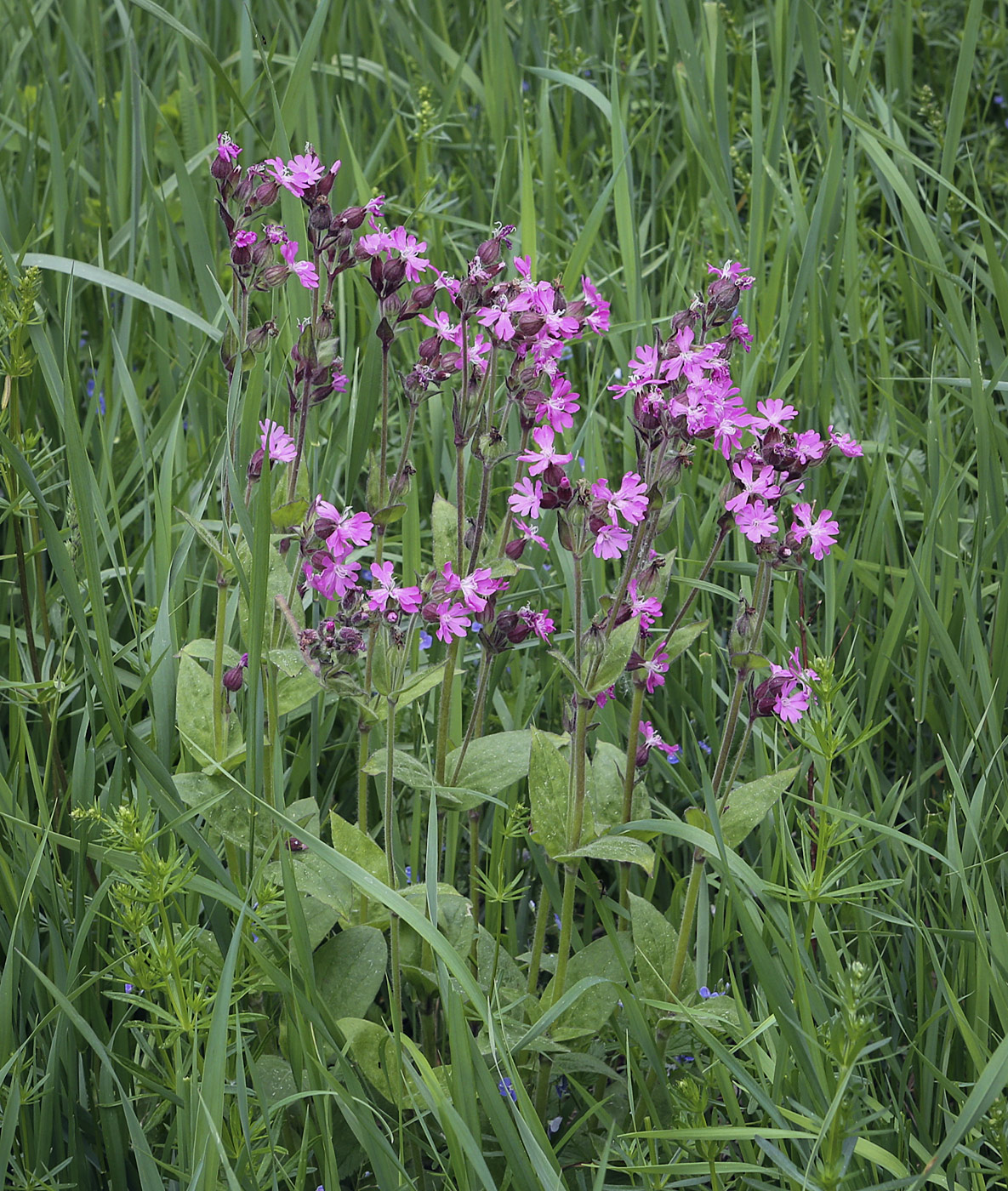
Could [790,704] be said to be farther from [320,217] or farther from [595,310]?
[320,217]

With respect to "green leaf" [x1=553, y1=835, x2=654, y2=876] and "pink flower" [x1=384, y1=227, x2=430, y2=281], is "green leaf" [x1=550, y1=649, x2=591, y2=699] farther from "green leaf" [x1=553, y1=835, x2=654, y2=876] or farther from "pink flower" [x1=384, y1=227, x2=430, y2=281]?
"pink flower" [x1=384, y1=227, x2=430, y2=281]

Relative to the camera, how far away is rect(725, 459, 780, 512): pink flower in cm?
210

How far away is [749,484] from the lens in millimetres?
2119

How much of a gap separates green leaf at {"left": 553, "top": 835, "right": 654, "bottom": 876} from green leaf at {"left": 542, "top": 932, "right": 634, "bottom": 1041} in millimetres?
174

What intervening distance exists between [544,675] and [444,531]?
2.29 feet

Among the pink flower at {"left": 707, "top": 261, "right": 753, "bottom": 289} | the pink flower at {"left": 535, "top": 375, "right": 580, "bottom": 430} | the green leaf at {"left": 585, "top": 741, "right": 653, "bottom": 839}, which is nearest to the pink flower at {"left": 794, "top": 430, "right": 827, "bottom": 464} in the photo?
the pink flower at {"left": 707, "top": 261, "right": 753, "bottom": 289}

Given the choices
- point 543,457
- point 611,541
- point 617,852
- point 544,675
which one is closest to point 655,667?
point 611,541

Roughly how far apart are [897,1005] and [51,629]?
2.28m

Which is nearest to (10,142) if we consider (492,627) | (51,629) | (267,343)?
(51,629)

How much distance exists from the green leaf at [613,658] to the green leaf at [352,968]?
649 mm

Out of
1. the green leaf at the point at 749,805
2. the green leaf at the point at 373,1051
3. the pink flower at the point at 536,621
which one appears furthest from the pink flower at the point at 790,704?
the green leaf at the point at 373,1051

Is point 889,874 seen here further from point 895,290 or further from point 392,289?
point 895,290

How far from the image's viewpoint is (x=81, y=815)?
192 centimetres

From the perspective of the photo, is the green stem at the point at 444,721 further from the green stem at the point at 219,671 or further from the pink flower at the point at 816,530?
the pink flower at the point at 816,530
